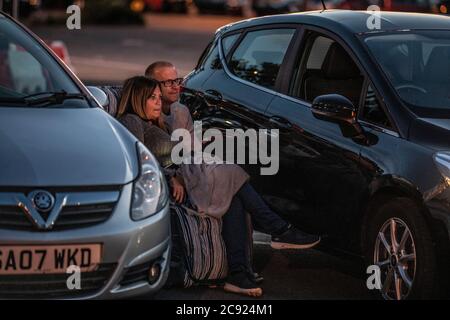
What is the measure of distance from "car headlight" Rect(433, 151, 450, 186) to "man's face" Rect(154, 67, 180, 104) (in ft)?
8.04

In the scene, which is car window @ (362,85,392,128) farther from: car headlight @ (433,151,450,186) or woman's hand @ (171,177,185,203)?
woman's hand @ (171,177,185,203)

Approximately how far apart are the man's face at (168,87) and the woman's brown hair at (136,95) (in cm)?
69

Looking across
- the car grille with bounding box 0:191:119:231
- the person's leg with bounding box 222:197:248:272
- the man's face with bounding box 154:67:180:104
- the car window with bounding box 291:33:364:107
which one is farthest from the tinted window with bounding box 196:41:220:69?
the car grille with bounding box 0:191:119:231

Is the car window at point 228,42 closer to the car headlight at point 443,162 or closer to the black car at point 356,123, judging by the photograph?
the black car at point 356,123

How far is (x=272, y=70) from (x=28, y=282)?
2.98 meters

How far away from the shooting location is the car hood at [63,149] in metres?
5.83

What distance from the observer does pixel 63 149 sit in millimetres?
6090

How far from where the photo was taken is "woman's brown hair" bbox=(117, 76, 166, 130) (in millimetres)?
7555

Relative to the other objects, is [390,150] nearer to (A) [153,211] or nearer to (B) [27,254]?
(A) [153,211]

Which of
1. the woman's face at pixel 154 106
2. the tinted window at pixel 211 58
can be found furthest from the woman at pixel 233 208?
the tinted window at pixel 211 58
